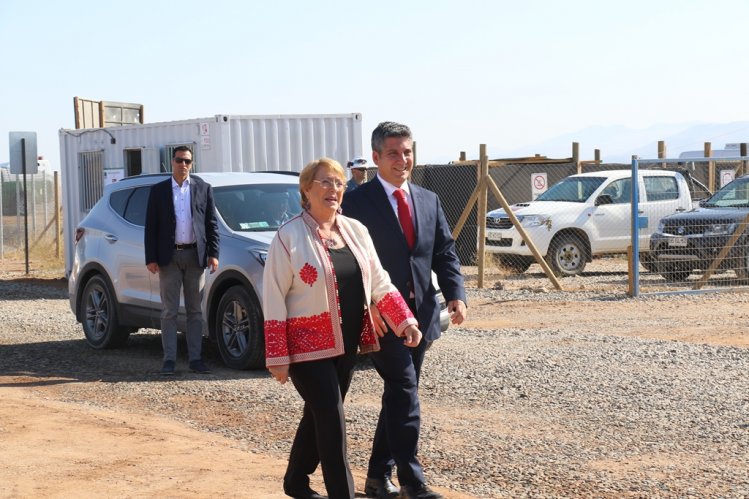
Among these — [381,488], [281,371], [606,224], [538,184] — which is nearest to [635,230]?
[606,224]

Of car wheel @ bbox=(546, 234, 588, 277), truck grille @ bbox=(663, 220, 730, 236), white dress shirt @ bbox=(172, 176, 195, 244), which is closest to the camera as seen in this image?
white dress shirt @ bbox=(172, 176, 195, 244)

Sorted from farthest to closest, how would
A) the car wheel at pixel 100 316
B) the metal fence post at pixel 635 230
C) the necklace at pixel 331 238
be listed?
the metal fence post at pixel 635 230
the car wheel at pixel 100 316
the necklace at pixel 331 238

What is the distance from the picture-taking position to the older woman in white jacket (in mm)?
Result: 5578

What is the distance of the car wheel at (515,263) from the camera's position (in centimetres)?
2097

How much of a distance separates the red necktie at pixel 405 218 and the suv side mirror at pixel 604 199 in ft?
48.0

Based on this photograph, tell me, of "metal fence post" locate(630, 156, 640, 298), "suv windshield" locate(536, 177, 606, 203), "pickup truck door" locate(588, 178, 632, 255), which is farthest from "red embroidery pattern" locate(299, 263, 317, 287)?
"suv windshield" locate(536, 177, 606, 203)

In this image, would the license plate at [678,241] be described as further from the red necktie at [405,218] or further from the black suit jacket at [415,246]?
Answer: the red necktie at [405,218]

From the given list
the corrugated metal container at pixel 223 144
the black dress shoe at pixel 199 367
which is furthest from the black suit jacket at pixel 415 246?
the corrugated metal container at pixel 223 144

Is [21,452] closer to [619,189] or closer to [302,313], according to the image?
[302,313]

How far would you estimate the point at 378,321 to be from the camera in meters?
5.94

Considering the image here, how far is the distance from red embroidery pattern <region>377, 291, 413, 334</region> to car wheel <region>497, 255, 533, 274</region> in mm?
15232

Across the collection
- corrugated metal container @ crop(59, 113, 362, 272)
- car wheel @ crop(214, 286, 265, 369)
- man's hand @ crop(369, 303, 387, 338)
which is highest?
corrugated metal container @ crop(59, 113, 362, 272)

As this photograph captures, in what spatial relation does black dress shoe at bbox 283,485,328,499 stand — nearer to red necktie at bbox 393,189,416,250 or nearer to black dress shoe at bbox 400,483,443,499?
black dress shoe at bbox 400,483,443,499

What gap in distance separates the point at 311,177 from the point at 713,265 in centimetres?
1301
